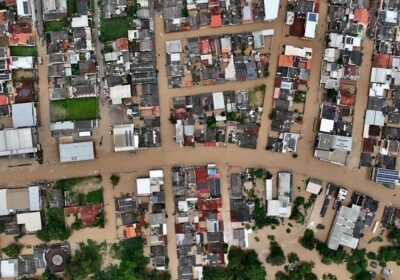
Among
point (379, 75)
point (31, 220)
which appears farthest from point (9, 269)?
point (379, 75)

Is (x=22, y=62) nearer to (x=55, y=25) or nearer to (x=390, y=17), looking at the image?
(x=55, y=25)

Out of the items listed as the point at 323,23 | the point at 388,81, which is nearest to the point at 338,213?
the point at 388,81

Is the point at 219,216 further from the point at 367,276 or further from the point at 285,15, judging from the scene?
the point at 285,15

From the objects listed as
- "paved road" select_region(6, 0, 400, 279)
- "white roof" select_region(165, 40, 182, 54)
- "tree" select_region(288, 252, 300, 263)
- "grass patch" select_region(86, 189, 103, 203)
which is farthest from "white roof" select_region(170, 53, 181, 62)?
"tree" select_region(288, 252, 300, 263)

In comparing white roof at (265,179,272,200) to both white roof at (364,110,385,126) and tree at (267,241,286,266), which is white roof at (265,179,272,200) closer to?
tree at (267,241,286,266)

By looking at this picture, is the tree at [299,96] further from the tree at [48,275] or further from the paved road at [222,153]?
the tree at [48,275]

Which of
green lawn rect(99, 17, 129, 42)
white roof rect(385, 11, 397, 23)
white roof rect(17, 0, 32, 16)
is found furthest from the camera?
white roof rect(385, 11, 397, 23)
